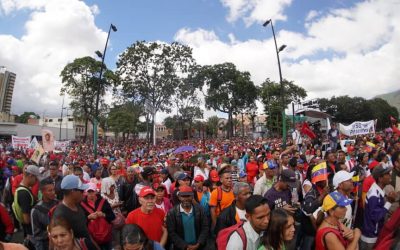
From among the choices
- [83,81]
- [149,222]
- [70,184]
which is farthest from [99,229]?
[83,81]

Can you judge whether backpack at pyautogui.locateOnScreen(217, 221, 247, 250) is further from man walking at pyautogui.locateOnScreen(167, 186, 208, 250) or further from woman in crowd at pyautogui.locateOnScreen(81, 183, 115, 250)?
woman in crowd at pyautogui.locateOnScreen(81, 183, 115, 250)

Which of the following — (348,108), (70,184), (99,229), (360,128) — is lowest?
(99,229)

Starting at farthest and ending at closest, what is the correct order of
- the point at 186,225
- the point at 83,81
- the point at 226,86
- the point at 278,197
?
the point at 226,86 → the point at 83,81 → the point at 278,197 → the point at 186,225

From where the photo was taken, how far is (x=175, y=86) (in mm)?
39156

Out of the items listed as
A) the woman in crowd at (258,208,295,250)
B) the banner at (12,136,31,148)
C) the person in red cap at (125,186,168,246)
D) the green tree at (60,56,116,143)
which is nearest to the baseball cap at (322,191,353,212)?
the woman in crowd at (258,208,295,250)

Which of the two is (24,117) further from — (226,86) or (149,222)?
(149,222)

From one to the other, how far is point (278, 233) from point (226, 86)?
50549 millimetres

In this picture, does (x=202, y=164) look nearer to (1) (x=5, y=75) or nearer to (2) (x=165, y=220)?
(2) (x=165, y=220)

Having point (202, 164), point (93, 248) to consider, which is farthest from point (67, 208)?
point (202, 164)

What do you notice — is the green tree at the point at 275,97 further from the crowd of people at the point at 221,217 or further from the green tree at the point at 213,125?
the crowd of people at the point at 221,217

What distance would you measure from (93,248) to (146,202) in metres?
0.83

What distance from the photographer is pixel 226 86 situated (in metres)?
52.4

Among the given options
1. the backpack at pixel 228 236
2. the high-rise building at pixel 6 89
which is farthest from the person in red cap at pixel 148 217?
the high-rise building at pixel 6 89

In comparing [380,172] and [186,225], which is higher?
[380,172]
